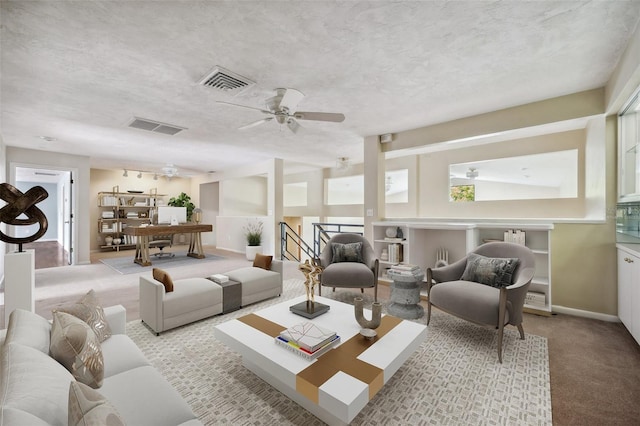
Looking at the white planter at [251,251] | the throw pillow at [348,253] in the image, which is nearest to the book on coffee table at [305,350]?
the throw pillow at [348,253]

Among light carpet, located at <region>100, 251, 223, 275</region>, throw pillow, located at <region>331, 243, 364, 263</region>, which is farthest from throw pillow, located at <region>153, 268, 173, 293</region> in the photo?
light carpet, located at <region>100, 251, 223, 275</region>

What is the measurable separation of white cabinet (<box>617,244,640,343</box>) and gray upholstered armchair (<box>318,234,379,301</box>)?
228 cm

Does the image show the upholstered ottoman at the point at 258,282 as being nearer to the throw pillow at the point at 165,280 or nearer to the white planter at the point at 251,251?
the throw pillow at the point at 165,280

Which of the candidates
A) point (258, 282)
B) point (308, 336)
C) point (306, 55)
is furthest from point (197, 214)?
point (308, 336)

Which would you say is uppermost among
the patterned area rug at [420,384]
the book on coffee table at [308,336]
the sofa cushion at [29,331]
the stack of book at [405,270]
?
the sofa cushion at [29,331]

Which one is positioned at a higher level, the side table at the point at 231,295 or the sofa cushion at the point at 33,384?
the sofa cushion at the point at 33,384

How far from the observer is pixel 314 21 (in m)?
1.91

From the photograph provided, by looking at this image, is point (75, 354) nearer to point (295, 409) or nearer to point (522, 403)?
point (295, 409)

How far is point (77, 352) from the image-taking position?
3.95 feet

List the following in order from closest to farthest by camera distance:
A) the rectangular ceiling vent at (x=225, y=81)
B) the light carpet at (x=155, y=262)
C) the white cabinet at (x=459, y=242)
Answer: the rectangular ceiling vent at (x=225, y=81)
the white cabinet at (x=459, y=242)
the light carpet at (x=155, y=262)

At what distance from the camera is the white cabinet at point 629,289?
236 centimetres

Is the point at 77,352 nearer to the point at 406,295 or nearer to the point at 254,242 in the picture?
the point at 406,295

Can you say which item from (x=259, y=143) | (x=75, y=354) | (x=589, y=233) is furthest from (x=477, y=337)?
(x=259, y=143)

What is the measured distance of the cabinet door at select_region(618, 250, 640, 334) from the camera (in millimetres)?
2459
